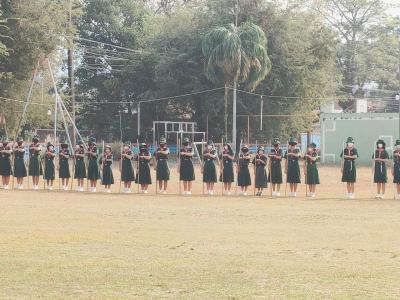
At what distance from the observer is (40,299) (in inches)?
295

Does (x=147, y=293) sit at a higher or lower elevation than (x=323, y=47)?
lower

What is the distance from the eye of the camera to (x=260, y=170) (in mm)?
23078

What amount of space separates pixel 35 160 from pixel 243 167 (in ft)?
21.5

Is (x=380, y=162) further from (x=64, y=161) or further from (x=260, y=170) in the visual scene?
(x=64, y=161)

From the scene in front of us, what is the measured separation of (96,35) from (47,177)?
1506 inches

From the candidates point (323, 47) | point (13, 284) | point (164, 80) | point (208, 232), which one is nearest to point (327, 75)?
point (323, 47)

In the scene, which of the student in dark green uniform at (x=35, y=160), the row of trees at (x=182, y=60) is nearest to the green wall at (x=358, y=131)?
the row of trees at (x=182, y=60)

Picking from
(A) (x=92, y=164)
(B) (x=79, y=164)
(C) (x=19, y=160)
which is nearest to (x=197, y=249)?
(A) (x=92, y=164)

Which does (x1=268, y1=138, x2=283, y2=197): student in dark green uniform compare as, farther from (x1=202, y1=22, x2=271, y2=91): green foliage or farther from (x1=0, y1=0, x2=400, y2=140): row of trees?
(x1=202, y1=22, x2=271, y2=91): green foliage

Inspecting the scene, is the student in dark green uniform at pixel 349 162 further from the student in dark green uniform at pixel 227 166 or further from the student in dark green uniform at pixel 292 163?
A: the student in dark green uniform at pixel 227 166

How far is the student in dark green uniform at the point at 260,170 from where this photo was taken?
75.3 feet

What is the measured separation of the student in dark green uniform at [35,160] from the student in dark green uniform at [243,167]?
6158mm

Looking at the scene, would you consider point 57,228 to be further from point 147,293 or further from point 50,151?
point 50,151

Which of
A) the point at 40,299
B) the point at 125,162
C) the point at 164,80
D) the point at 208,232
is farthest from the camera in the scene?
the point at 164,80
